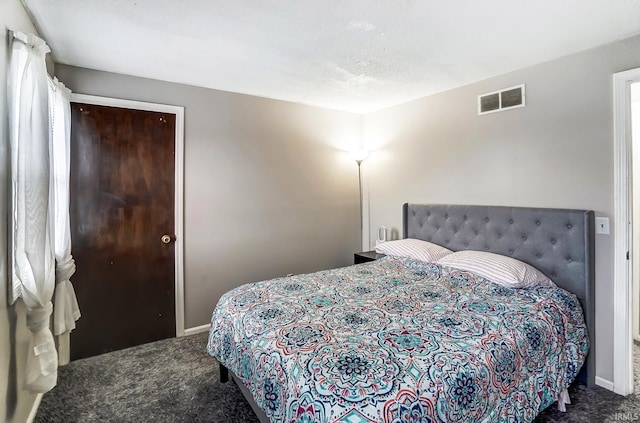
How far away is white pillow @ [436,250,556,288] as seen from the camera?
2.28 metres

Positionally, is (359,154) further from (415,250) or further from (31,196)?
(31,196)

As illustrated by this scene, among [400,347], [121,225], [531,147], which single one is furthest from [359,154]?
[400,347]

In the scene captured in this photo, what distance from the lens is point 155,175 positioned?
294cm

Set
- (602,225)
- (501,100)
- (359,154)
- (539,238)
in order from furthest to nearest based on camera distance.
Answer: (359,154), (501,100), (539,238), (602,225)

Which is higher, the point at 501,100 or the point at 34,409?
the point at 501,100

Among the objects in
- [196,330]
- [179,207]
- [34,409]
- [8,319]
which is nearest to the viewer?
[8,319]

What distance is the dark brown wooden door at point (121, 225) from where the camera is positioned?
2.67m

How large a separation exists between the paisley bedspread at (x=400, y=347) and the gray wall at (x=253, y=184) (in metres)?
1.04

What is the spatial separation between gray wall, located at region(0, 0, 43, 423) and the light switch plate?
3.50 meters

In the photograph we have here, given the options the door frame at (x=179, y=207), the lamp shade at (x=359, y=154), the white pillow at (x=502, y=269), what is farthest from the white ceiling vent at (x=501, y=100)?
the door frame at (x=179, y=207)

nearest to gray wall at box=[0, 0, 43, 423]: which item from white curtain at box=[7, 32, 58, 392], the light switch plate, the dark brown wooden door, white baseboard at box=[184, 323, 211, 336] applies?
white curtain at box=[7, 32, 58, 392]

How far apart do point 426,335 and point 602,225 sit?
169 centimetres

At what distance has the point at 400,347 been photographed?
1.48 m

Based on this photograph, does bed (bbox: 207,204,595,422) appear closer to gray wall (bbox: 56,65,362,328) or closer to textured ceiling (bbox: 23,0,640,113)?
gray wall (bbox: 56,65,362,328)
